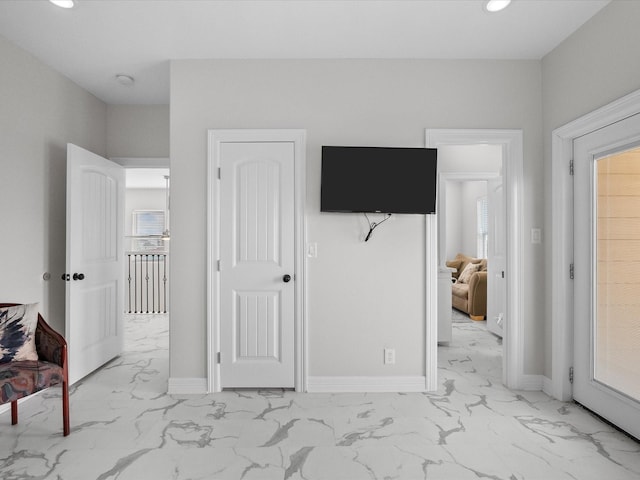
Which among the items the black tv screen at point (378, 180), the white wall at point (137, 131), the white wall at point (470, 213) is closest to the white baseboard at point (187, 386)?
the black tv screen at point (378, 180)

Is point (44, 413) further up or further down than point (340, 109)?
further down

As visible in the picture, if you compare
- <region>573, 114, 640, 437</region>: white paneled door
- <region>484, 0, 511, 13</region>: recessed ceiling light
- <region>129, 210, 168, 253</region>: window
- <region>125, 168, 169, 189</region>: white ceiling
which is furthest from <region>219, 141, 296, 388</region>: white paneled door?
<region>129, 210, 168, 253</region>: window

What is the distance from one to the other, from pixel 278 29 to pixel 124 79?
1.62 meters

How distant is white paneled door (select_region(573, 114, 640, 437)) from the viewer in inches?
90.3

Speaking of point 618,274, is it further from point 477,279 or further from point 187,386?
point 477,279

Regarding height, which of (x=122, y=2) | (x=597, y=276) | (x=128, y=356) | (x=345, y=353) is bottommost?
(x=128, y=356)

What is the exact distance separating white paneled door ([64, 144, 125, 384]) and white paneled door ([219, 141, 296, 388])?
126 centimetres

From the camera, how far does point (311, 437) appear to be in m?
2.31

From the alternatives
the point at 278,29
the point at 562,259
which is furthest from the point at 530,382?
the point at 278,29

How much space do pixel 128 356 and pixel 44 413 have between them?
1.34 m

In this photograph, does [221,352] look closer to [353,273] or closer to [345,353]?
[345,353]

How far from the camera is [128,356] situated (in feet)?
13.0

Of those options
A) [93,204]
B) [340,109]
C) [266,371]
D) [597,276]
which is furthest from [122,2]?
[597,276]

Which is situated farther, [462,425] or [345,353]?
[345,353]
